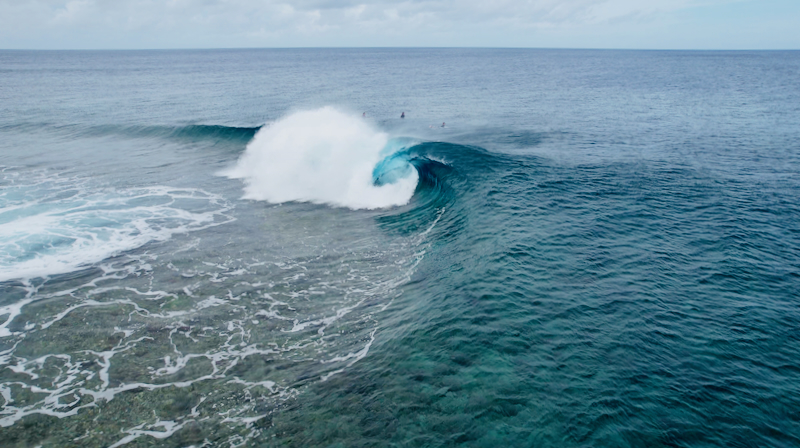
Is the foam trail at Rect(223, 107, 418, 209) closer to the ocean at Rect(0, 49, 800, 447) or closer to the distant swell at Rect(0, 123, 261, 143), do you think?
the ocean at Rect(0, 49, 800, 447)

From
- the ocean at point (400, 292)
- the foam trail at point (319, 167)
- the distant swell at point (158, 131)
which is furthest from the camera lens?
the distant swell at point (158, 131)

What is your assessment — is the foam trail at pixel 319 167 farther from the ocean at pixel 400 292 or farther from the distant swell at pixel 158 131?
the distant swell at pixel 158 131

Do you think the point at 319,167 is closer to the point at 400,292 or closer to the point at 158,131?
the point at 400,292

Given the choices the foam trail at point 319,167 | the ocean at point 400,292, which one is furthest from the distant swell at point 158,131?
the foam trail at point 319,167

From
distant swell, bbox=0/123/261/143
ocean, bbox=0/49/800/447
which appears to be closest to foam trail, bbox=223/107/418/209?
ocean, bbox=0/49/800/447

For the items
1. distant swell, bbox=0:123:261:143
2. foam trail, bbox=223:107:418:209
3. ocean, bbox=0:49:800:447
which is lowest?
ocean, bbox=0:49:800:447

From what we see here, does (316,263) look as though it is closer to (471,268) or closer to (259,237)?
(259,237)
